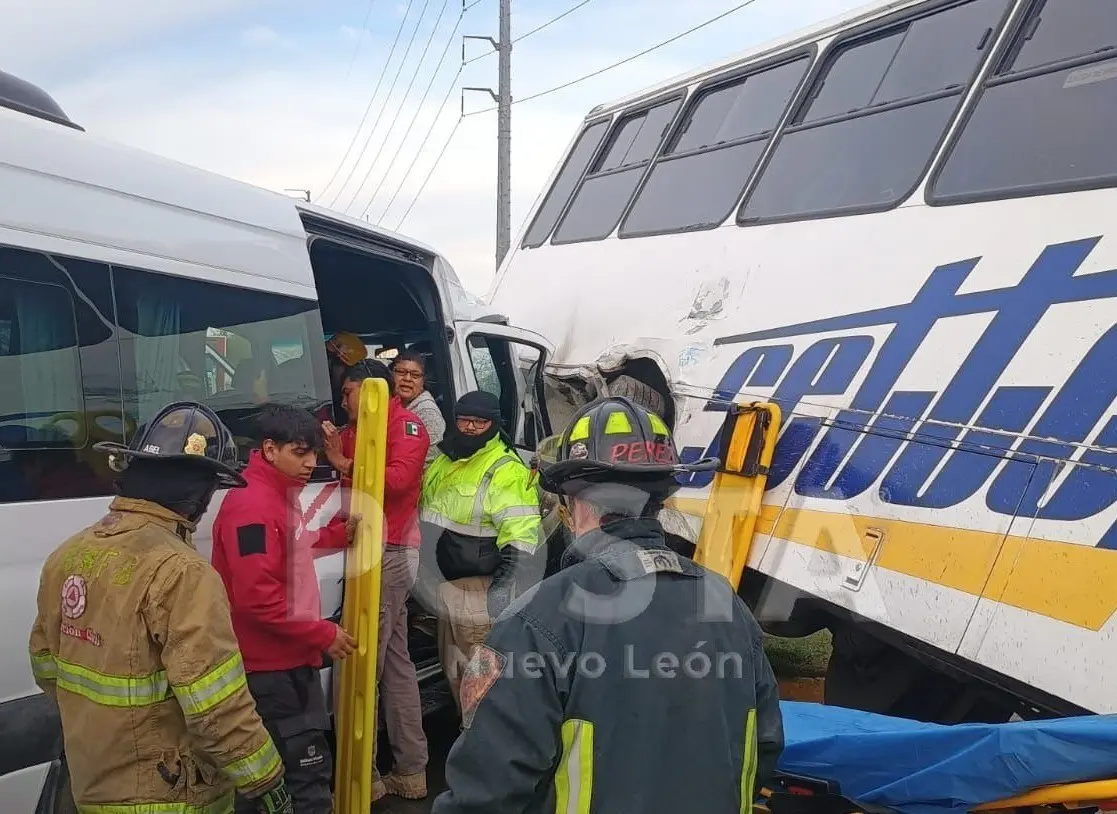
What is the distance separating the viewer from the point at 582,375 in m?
5.41

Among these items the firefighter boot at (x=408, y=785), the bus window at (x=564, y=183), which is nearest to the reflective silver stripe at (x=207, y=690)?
the firefighter boot at (x=408, y=785)

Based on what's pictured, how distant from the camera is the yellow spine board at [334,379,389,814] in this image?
352 centimetres

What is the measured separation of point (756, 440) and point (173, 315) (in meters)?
2.26

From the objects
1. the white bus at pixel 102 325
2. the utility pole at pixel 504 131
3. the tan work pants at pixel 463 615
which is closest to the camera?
the white bus at pixel 102 325

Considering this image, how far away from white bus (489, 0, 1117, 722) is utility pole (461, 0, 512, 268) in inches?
347

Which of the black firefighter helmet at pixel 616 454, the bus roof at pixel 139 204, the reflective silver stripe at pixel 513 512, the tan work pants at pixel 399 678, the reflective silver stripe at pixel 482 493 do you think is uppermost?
the bus roof at pixel 139 204

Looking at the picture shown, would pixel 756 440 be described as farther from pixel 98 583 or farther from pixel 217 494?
pixel 98 583

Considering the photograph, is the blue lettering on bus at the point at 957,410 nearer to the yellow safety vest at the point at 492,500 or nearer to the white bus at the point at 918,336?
the white bus at the point at 918,336

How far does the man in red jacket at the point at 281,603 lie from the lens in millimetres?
2963

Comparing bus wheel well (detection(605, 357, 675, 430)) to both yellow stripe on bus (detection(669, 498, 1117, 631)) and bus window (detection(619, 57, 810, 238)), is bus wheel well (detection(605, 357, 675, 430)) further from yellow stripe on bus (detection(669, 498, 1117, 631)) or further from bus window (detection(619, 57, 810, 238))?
yellow stripe on bus (detection(669, 498, 1117, 631))

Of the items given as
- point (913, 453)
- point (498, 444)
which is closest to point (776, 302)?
point (913, 453)

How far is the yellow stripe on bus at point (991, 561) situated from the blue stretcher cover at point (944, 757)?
0.40 metres

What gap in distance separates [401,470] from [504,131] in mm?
11250

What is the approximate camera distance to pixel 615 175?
245 inches
